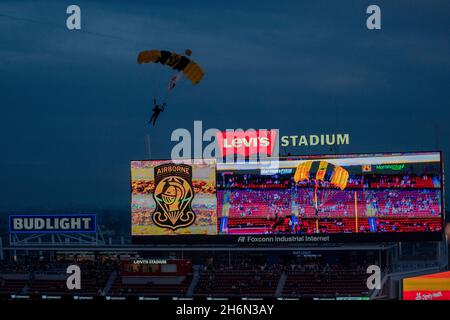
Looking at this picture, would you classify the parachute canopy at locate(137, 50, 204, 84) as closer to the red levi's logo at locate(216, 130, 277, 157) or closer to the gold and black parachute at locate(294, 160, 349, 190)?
the red levi's logo at locate(216, 130, 277, 157)

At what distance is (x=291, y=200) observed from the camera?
152ft

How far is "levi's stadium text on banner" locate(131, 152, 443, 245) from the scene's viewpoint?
4425cm

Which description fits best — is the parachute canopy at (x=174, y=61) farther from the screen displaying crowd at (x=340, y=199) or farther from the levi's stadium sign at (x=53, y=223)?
the levi's stadium sign at (x=53, y=223)

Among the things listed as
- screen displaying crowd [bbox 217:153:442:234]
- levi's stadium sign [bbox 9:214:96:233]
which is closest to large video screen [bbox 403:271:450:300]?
screen displaying crowd [bbox 217:153:442:234]

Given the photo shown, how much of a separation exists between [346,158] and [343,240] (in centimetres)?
443

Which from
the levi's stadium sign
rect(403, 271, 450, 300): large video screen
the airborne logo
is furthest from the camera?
the levi's stadium sign

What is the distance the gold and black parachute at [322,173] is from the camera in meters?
45.1

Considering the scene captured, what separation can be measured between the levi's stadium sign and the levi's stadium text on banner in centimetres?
385

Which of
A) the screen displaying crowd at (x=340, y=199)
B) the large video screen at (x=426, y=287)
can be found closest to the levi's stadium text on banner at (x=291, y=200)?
the screen displaying crowd at (x=340, y=199)

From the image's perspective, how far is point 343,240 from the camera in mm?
45375
